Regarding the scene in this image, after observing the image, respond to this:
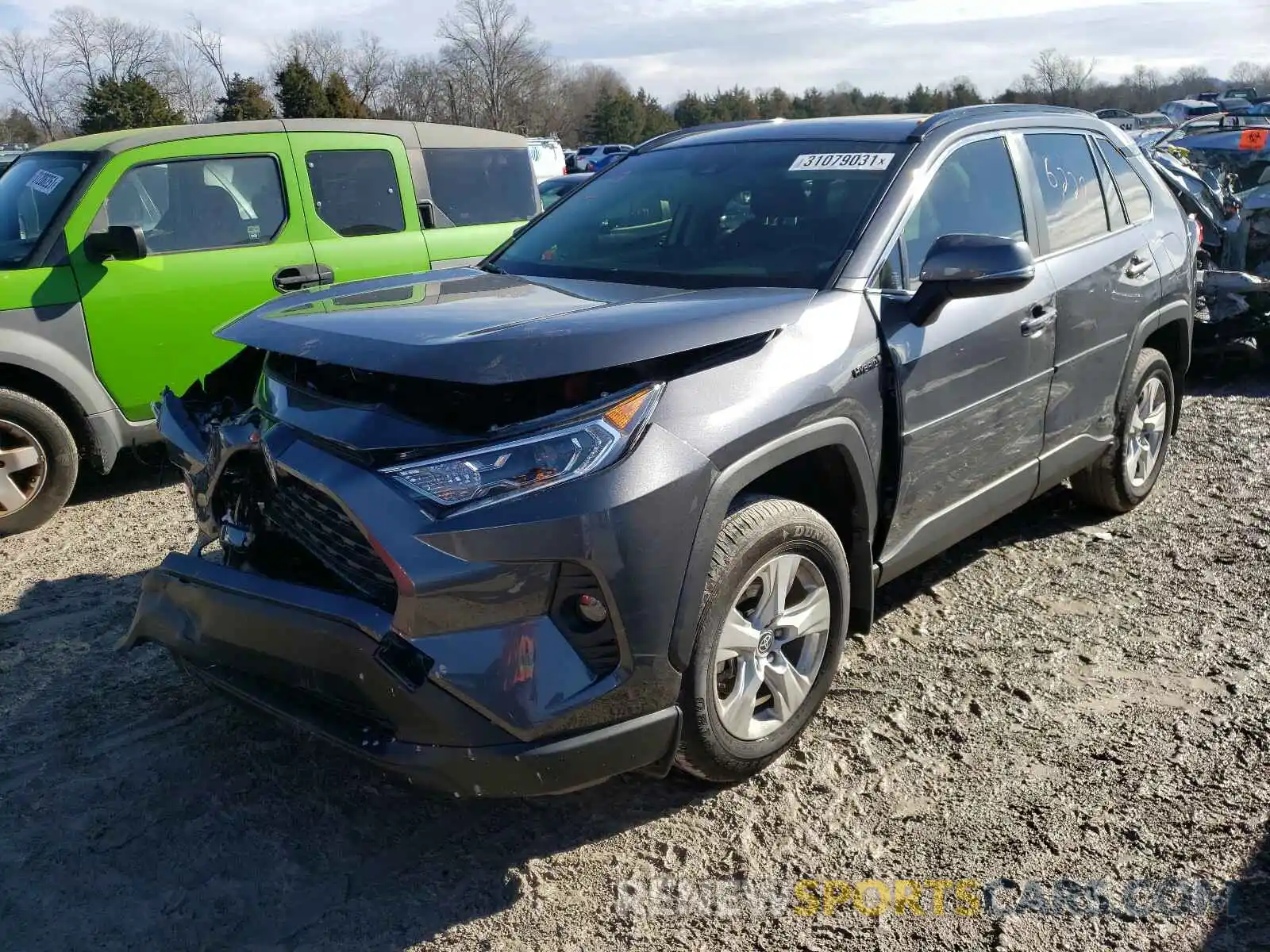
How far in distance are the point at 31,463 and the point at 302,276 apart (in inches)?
67.6

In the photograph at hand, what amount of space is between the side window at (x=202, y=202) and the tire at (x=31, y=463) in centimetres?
105

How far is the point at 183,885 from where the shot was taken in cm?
268

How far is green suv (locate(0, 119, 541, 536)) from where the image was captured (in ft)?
17.3

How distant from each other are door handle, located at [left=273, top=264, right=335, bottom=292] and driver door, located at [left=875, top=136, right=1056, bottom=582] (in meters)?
3.75

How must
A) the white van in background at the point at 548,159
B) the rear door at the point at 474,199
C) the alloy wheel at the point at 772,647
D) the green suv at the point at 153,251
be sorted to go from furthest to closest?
the white van in background at the point at 548,159, the rear door at the point at 474,199, the green suv at the point at 153,251, the alloy wheel at the point at 772,647

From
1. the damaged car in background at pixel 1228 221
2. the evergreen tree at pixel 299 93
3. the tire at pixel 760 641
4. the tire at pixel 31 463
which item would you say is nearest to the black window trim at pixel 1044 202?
the tire at pixel 760 641

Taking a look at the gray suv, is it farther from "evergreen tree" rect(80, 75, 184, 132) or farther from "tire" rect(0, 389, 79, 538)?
"evergreen tree" rect(80, 75, 184, 132)

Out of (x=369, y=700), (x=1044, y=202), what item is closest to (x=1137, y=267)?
(x=1044, y=202)

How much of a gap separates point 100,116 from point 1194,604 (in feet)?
119

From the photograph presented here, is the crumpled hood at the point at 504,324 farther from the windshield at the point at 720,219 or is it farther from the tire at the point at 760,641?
the tire at the point at 760,641

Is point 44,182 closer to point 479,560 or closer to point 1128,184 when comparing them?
point 479,560

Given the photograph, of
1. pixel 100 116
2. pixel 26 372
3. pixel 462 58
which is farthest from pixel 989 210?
pixel 462 58

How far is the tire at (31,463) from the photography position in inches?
204

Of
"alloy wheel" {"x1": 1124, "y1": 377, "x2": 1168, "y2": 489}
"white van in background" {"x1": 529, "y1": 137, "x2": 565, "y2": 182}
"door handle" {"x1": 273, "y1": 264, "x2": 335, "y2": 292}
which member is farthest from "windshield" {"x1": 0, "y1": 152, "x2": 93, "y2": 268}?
"white van in background" {"x1": 529, "y1": 137, "x2": 565, "y2": 182}
